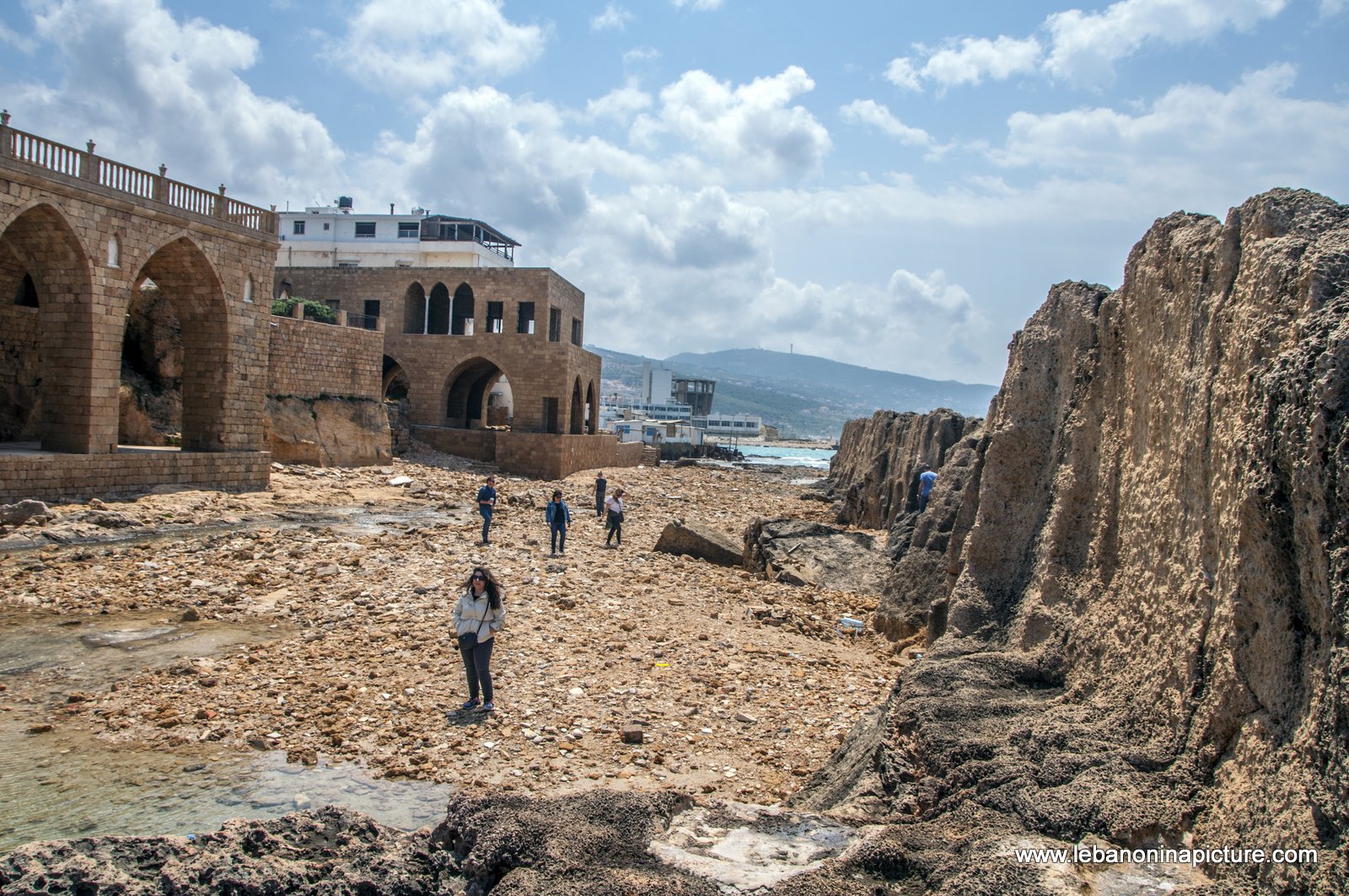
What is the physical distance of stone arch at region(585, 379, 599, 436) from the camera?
39469 mm

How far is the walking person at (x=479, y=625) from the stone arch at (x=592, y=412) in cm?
3196

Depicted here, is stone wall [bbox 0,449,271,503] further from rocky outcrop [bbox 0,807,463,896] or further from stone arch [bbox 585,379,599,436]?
stone arch [bbox 585,379,599,436]

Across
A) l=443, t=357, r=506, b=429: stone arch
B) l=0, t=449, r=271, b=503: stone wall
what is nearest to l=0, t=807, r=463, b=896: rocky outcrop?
l=0, t=449, r=271, b=503: stone wall

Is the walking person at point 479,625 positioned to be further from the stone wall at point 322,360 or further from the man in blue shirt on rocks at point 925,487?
the stone wall at point 322,360

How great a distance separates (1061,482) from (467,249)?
42010mm

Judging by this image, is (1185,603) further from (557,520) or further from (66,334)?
(66,334)

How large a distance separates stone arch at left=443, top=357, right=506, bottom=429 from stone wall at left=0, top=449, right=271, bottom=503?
14.4 meters

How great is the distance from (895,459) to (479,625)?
22729 millimetres

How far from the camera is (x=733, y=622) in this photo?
11.5 m

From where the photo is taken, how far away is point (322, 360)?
26312 millimetres

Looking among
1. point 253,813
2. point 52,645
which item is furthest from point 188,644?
point 253,813

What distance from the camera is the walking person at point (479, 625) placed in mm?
7289

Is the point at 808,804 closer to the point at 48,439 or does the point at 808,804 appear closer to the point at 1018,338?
the point at 1018,338

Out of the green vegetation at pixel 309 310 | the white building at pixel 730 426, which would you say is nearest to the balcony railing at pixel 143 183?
the green vegetation at pixel 309 310
